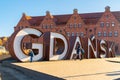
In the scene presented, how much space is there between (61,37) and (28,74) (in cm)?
1130

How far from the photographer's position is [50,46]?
994 inches

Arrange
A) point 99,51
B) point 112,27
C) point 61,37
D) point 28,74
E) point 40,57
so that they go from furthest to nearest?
point 112,27
point 99,51
point 61,37
point 40,57
point 28,74

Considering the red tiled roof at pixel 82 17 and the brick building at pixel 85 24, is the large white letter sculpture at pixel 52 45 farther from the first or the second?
the red tiled roof at pixel 82 17

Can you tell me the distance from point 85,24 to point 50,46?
5460 cm

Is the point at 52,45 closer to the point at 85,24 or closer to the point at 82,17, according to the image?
the point at 85,24

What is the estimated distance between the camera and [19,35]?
23.2 metres

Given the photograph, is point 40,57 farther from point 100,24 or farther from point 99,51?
point 100,24

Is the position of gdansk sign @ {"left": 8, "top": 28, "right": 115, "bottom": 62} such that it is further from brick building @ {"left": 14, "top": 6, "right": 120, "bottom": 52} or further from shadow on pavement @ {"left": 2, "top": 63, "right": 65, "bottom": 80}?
brick building @ {"left": 14, "top": 6, "right": 120, "bottom": 52}

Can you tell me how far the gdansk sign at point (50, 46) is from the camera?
22766 millimetres

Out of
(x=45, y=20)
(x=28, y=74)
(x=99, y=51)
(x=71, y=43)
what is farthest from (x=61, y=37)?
(x=45, y=20)

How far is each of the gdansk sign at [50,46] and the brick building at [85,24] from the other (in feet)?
127

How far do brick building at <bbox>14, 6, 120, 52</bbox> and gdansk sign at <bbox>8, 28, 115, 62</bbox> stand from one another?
1526 inches

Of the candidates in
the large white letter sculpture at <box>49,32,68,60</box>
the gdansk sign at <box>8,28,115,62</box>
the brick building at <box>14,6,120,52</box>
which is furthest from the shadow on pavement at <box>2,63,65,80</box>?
the brick building at <box>14,6,120,52</box>

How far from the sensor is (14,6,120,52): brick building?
245 ft
